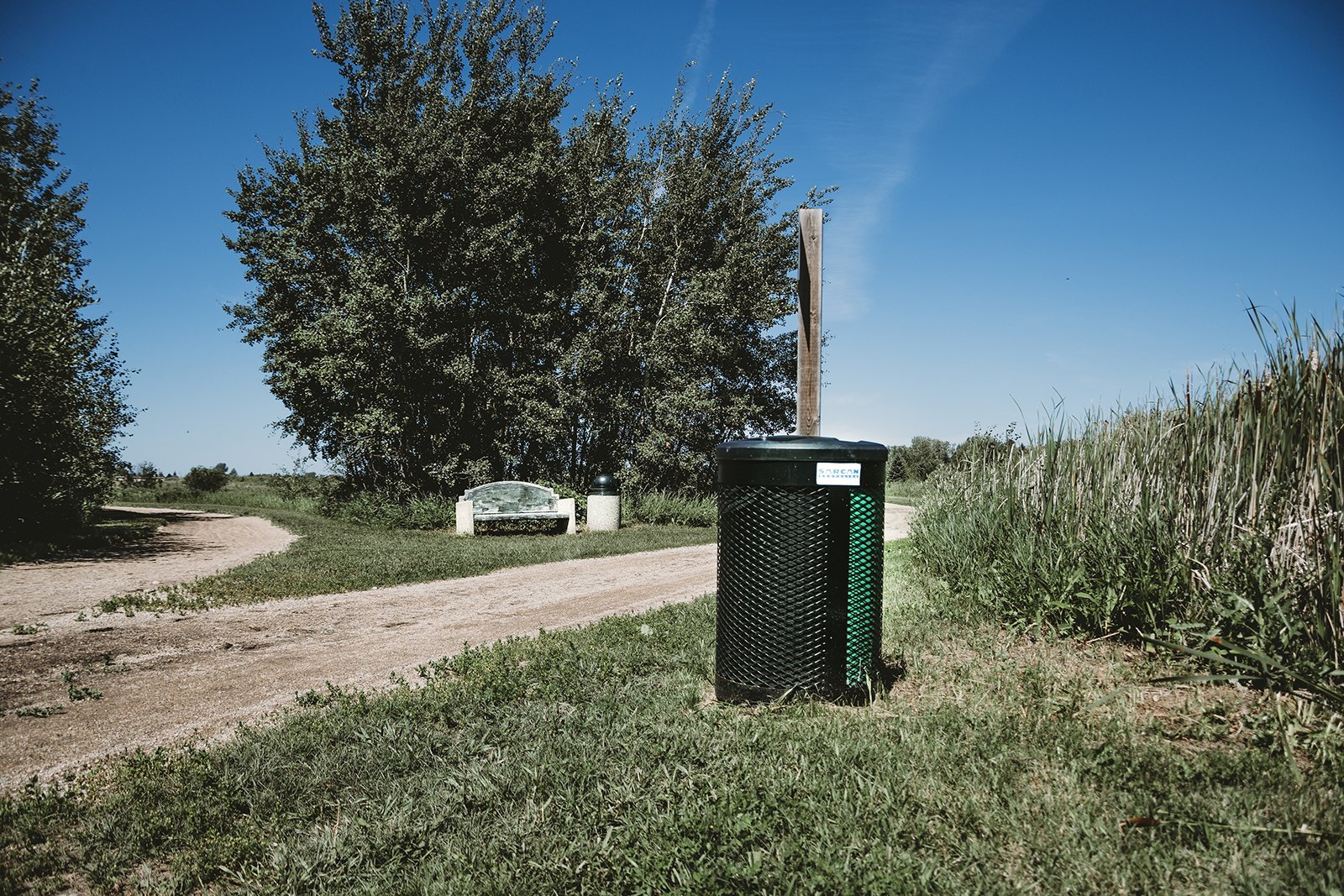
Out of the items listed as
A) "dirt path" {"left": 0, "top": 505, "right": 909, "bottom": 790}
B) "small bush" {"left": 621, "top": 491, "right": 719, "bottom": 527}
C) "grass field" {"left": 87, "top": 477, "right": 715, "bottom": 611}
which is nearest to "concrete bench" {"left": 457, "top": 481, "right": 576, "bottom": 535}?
"grass field" {"left": 87, "top": 477, "right": 715, "bottom": 611}

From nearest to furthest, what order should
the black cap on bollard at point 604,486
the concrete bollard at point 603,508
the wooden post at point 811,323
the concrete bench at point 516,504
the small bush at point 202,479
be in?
1. the wooden post at point 811,323
2. the concrete bench at point 516,504
3. the concrete bollard at point 603,508
4. the black cap on bollard at point 604,486
5. the small bush at point 202,479

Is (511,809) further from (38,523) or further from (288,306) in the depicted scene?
(288,306)

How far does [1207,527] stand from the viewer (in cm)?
364

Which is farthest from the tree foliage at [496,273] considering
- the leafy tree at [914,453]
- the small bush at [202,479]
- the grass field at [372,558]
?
the leafy tree at [914,453]

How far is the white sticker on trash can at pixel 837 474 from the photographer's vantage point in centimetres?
333

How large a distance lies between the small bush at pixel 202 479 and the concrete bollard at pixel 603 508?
26.9 meters

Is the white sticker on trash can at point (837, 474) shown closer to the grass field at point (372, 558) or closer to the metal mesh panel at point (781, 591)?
the metal mesh panel at point (781, 591)

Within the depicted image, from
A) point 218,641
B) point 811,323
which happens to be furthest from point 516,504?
point 811,323

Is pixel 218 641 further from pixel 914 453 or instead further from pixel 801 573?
pixel 914 453

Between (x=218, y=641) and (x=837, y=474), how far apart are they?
16.5 feet

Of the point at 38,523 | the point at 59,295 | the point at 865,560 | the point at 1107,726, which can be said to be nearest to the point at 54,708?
the point at 865,560

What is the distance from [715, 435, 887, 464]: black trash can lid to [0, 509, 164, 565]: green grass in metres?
11.8

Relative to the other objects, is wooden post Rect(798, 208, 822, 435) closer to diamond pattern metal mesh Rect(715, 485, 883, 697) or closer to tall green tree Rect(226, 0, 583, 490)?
diamond pattern metal mesh Rect(715, 485, 883, 697)

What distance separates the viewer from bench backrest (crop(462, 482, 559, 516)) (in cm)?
1541
